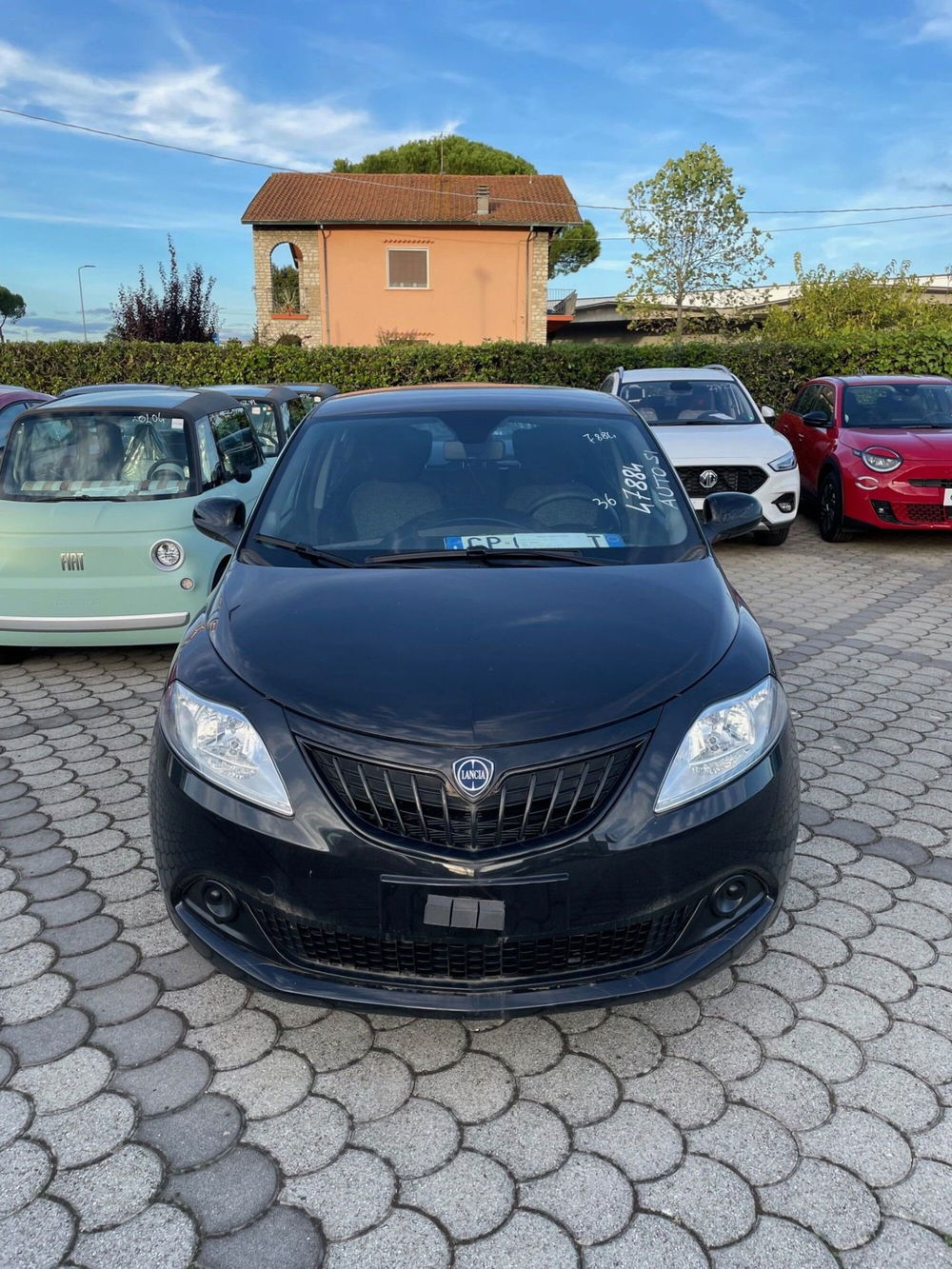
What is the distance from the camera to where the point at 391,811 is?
2.19 meters

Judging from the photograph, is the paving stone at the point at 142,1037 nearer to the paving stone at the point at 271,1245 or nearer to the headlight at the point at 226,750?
the paving stone at the point at 271,1245

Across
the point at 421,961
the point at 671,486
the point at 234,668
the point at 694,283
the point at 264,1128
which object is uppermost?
the point at 694,283

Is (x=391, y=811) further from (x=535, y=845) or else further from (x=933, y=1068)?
(x=933, y=1068)

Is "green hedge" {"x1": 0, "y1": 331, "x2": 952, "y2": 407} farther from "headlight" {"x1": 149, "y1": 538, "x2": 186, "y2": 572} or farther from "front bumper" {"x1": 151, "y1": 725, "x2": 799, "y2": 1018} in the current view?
"front bumper" {"x1": 151, "y1": 725, "x2": 799, "y2": 1018}

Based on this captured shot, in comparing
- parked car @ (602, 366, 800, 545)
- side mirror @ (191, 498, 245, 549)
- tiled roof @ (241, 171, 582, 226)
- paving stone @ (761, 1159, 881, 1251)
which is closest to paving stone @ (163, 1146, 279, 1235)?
paving stone @ (761, 1159, 881, 1251)

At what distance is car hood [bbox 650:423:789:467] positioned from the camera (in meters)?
9.09

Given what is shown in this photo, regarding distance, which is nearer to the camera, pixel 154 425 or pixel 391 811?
pixel 391 811

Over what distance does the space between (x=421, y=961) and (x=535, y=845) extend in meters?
0.40

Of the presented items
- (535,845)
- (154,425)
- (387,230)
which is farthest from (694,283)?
(535,845)

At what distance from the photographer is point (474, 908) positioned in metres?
2.13

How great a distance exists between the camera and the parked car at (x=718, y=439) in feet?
29.9

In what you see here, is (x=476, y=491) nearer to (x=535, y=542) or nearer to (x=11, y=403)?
(x=535, y=542)

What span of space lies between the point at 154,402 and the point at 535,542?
3.97 meters

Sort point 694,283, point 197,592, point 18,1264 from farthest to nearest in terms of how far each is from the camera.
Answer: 1. point 694,283
2. point 197,592
3. point 18,1264
